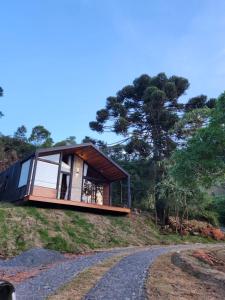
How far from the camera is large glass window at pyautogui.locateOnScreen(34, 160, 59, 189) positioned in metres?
18.1

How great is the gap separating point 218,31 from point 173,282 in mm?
10775

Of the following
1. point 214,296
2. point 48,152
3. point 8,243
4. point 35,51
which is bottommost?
point 214,296

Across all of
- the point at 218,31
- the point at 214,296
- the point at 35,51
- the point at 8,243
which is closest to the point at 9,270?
the point at 8,243

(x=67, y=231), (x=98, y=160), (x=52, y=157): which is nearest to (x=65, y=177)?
(x=52, y=157)

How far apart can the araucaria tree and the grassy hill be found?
17.6ft

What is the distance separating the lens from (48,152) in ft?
61.4

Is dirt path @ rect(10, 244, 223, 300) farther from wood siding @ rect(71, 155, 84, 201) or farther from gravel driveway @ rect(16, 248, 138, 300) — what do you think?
wood siding @ rect(71, 155, 84, 201)

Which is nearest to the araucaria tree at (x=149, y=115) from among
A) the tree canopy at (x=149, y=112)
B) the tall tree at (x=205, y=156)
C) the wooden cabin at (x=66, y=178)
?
the tree canopy at (x=149, y=112)

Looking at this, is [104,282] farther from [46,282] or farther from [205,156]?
[205,156]

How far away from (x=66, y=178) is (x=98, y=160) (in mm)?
2536

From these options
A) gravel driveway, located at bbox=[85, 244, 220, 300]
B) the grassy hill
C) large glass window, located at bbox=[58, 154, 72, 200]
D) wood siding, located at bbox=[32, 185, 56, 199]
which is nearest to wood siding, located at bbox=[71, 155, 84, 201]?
large glass window, located at bbox=[58, 154, 72, 200]

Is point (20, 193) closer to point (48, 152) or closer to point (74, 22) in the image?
point (48, 152)

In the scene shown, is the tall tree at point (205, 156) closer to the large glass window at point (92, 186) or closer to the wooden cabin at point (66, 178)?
the wooden cabin at point (66, 178)

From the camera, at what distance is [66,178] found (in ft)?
67.1
